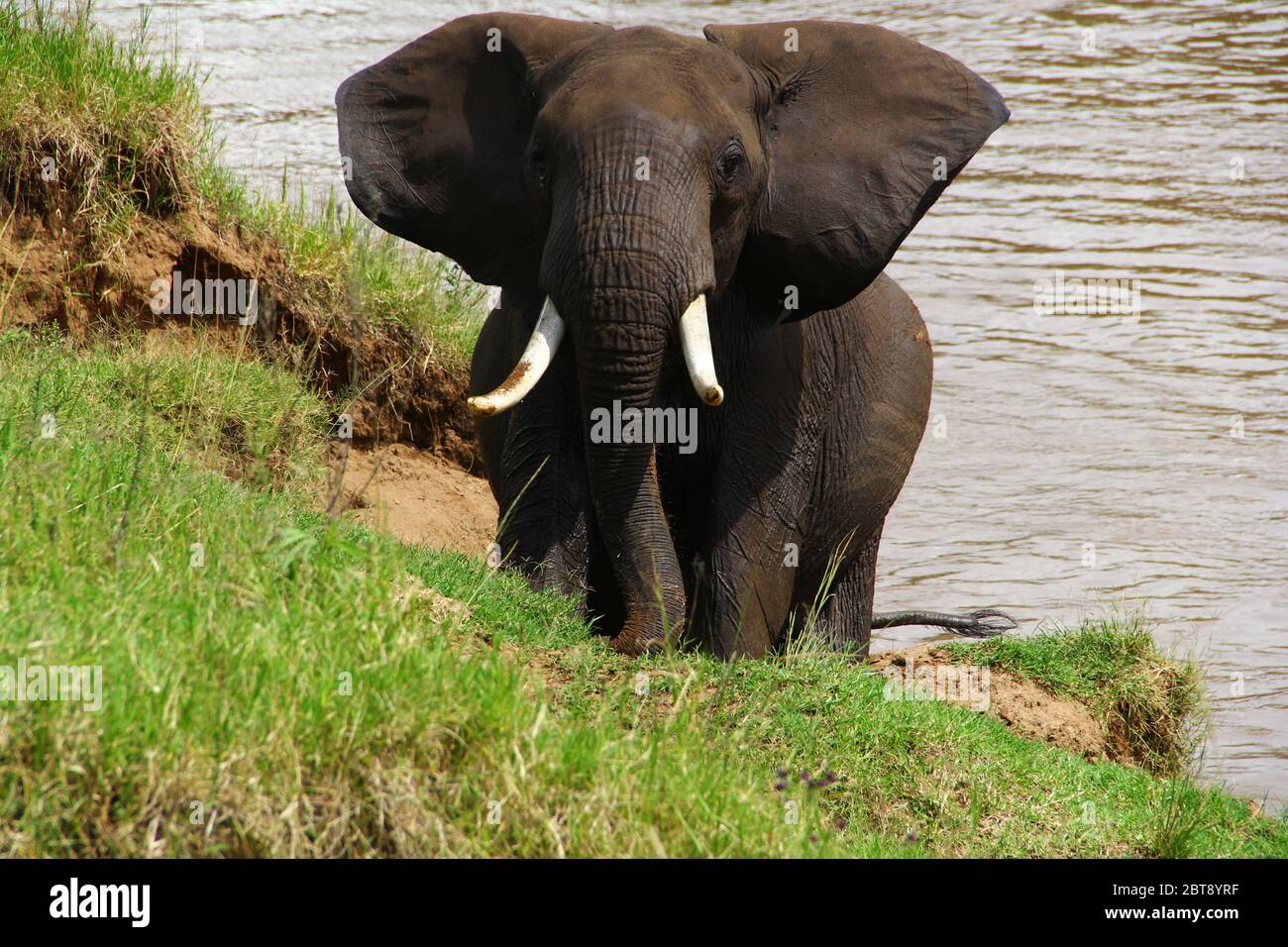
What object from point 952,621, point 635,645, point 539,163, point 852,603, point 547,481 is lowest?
point 952,621

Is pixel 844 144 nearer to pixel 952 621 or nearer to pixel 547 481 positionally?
pixel 547 481

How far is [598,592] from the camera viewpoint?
25.3 ft

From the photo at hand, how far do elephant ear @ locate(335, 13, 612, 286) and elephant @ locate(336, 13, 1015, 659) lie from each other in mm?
11

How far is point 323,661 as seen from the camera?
4.41 metres

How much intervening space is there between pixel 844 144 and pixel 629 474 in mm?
1690

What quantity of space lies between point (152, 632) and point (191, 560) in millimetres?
592

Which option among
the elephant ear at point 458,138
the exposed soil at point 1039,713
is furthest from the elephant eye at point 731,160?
the exposed soil at point 1039,713

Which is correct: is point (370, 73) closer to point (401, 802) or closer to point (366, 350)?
point (366, 350)

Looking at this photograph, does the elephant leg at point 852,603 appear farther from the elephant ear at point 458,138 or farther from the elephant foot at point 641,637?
the elephant ear at point 458,138

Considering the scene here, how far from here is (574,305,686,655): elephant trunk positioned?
6316 millimetres

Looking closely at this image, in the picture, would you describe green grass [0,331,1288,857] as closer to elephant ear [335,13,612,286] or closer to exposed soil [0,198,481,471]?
elephant ear [335,13,612,286]

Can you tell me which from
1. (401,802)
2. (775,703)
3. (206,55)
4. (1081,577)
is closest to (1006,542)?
(1081,577)

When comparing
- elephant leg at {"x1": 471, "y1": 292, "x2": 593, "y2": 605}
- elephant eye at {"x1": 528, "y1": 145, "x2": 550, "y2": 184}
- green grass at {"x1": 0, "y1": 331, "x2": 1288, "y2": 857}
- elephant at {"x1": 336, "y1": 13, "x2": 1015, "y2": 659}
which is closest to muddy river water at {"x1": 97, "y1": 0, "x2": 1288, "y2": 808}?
elephant at {"x1": 336, "y1": 13, "x2": 1015, "y2": 659}

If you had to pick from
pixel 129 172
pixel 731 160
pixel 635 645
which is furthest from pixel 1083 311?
pixel 635 645
